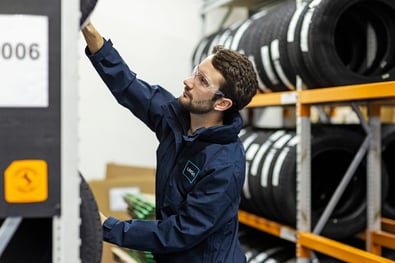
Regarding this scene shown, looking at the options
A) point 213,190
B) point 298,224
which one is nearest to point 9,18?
point 213,190

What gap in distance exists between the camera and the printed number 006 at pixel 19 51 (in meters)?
1.21

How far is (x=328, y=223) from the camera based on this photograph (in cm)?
351

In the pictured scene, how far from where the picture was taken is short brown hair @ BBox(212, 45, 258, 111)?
2324 millimetres

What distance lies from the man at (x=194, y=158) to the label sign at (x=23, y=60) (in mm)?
860

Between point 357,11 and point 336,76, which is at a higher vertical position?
point 357,11

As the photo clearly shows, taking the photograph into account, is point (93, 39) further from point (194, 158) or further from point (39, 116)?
point (39, 116)

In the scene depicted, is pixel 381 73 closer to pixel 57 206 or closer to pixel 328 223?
pixel 328 223

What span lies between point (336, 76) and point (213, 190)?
1.30 meters

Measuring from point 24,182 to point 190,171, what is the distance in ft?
3.61

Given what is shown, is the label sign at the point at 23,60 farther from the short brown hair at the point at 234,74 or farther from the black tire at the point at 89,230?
the short brown hair at the point at 234,74

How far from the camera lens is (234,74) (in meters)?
2.33

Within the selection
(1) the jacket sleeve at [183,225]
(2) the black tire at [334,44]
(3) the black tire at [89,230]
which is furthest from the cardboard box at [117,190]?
(3) the black tire at [89,230]

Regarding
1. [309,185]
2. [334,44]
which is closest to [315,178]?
[309,185]

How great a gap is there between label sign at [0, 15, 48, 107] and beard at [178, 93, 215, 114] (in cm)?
116
